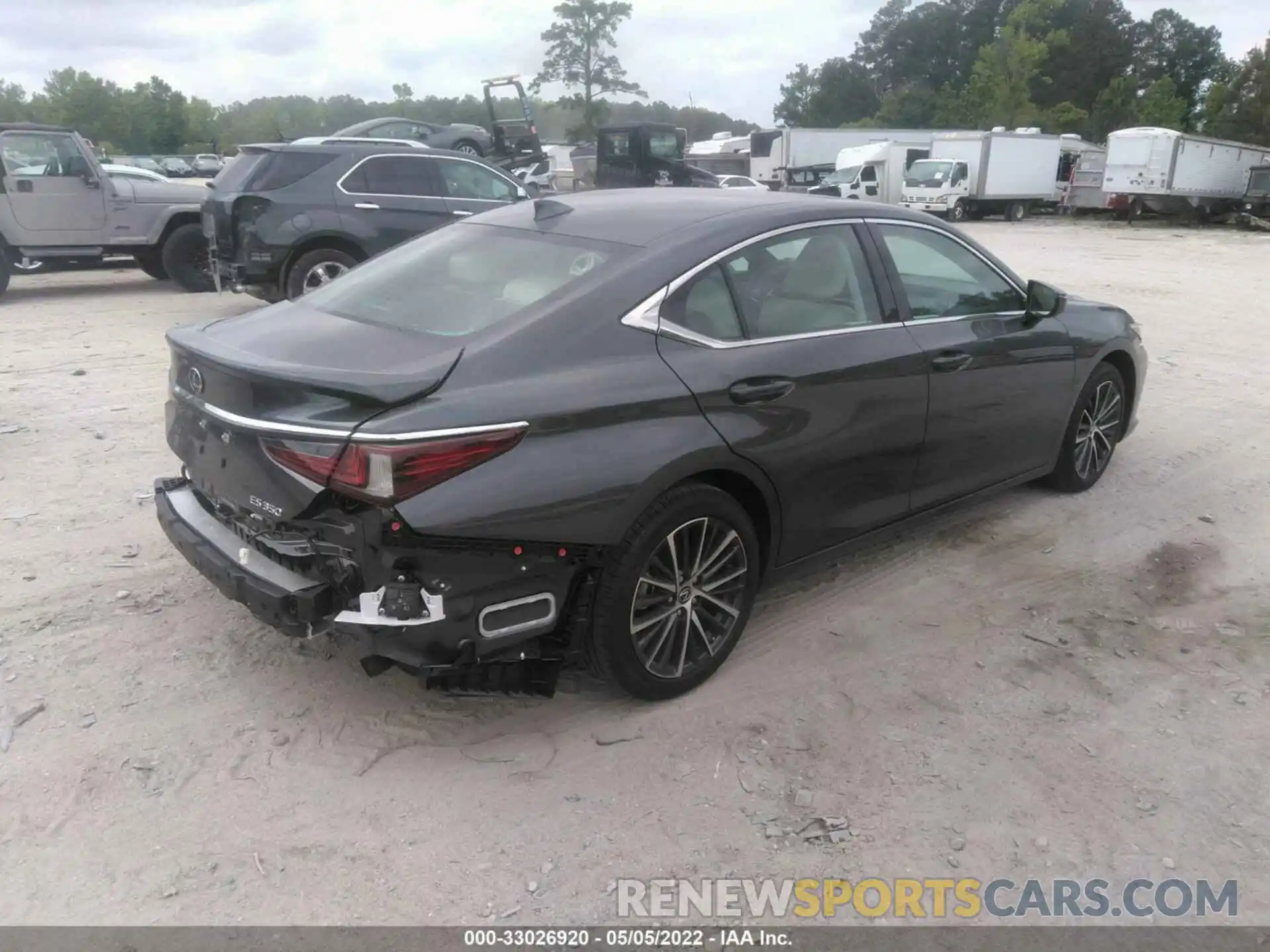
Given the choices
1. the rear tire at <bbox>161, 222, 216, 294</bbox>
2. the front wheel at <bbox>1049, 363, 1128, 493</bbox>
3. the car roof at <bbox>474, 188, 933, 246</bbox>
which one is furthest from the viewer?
the rear tire at <bbox>161, 222, 216, 294</bbox>

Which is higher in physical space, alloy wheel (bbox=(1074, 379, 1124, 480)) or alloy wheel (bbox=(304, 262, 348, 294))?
alloy wheel (bbox=(304, 262, 348, 294))

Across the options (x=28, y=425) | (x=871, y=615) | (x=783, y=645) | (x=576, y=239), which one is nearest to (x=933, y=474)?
(x=871, y=615)

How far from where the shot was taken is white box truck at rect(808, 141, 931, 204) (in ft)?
98.1

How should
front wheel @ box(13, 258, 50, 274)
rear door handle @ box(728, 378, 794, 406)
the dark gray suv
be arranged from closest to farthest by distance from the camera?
rear door handle @ box(728, 378, 794, 406) < the dark gray suv < front wheel @ box(13, 258, 50, 274)

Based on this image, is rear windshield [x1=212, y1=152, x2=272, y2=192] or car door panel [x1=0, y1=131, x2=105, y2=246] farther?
car door panel [x1=0, y1=131, x2=105, y2=246]

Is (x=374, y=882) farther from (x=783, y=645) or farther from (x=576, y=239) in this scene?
(x=576, y=239)

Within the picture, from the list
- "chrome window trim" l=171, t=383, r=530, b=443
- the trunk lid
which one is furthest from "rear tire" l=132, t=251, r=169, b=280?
"chrome window trim" l=171, t=383, r=530, b=443

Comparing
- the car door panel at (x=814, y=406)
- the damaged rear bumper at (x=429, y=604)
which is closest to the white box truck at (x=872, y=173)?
the car door panel at (x=814, y=406)

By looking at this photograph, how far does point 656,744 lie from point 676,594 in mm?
496

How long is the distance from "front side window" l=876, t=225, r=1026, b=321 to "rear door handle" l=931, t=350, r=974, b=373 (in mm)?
179

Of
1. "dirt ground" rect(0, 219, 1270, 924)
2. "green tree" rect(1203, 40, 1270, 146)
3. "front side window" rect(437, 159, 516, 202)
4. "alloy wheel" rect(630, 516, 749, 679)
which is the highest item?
"green tree" rect(1203, 40, 1270, 146)

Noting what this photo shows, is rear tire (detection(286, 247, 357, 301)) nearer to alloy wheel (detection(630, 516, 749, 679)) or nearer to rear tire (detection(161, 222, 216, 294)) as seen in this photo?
rear tire (detection(161, 222, 216, 294))

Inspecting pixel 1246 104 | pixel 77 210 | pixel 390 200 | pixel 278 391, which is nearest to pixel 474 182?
pixel 390 200

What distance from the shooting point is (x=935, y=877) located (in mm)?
2652
